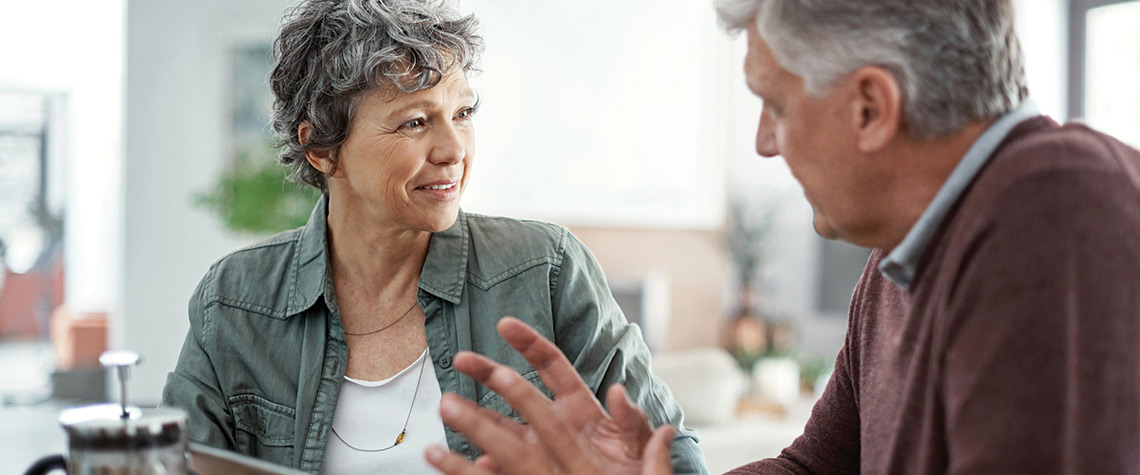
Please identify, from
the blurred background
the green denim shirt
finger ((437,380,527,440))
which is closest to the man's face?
finger ((437,380,527,440))

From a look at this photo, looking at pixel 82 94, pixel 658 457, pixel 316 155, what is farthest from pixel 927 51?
pixel 82 94

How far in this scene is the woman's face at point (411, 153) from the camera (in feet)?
4.81

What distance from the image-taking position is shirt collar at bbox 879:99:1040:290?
0.82 meters

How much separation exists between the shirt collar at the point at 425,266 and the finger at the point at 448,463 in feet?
2.30

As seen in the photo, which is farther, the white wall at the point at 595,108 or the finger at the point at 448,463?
the white wall at the point at 595,108

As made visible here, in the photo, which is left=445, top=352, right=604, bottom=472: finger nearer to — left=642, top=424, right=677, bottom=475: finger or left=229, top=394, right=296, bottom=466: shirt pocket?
left=642, top=424, right=677, bottom=475: finger

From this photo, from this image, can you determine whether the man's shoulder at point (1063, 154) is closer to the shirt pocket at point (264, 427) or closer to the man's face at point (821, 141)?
the man's face at point (821, 141)

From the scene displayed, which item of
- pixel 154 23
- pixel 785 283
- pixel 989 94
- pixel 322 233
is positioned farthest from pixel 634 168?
pixel 989 94

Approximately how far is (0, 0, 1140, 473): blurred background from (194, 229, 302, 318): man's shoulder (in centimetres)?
257

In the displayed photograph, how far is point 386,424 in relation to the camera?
145 centimetres

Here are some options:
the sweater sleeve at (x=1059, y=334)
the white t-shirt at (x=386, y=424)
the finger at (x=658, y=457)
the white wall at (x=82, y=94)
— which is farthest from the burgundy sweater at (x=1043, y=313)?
the white wall at (x=82, y=94)

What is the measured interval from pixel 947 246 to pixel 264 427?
1074 mm

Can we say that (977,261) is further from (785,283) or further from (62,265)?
(62,265)

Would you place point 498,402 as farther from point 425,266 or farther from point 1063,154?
point 1063,154
